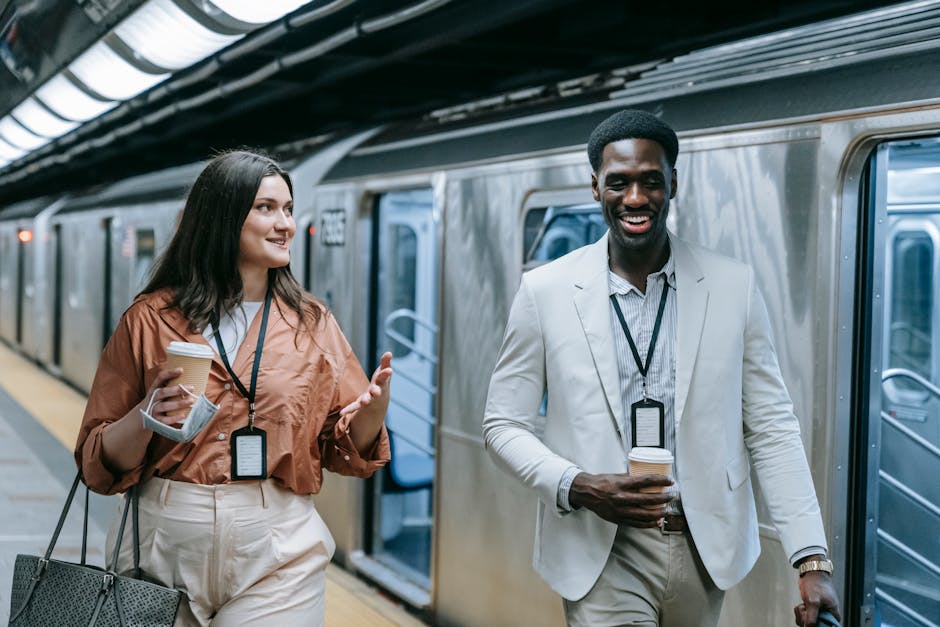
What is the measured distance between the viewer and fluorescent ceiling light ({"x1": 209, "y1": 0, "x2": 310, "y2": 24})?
3.41 m

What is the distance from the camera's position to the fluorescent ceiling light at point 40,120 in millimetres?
6625

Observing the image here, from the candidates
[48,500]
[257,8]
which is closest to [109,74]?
[257,8]

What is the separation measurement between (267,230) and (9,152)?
809 cm

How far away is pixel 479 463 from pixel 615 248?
7.21ft

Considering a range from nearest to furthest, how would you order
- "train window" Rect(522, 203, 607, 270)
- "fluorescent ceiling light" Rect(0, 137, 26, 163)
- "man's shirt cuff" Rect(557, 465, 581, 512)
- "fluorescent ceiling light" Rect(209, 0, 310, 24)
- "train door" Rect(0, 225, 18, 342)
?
"man's shirt cuff" Rect(557, 465, 581, 512)
"fluorescent ceiling light" Rect(209, 0, 310, 24)
"train window" Rect(522, 203, 607, 270)
"fluorescent ceiling light" Rect(0, 137, 26, 163)
"train door" Rect(0, 225, 18, 342)

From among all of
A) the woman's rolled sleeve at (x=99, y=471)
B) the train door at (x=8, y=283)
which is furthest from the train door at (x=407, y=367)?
the train door at (x=8, y=283)

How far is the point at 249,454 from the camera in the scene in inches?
85.7

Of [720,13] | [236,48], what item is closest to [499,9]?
[720,13]

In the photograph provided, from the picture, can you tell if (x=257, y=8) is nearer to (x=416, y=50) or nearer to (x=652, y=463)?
(x=416, y=50)

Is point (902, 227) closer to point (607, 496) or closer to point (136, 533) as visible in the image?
point (607, 496)

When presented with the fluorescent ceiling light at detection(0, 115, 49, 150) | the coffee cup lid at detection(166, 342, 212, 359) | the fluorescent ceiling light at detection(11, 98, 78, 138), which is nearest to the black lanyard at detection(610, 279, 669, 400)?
the coffee cup lid at detection(166, 342, 212, 359)

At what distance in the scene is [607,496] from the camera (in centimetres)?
195

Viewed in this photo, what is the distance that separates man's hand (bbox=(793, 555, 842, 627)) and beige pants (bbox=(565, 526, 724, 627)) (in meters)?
0.17

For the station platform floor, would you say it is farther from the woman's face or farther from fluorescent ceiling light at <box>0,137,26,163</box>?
the woman's face
